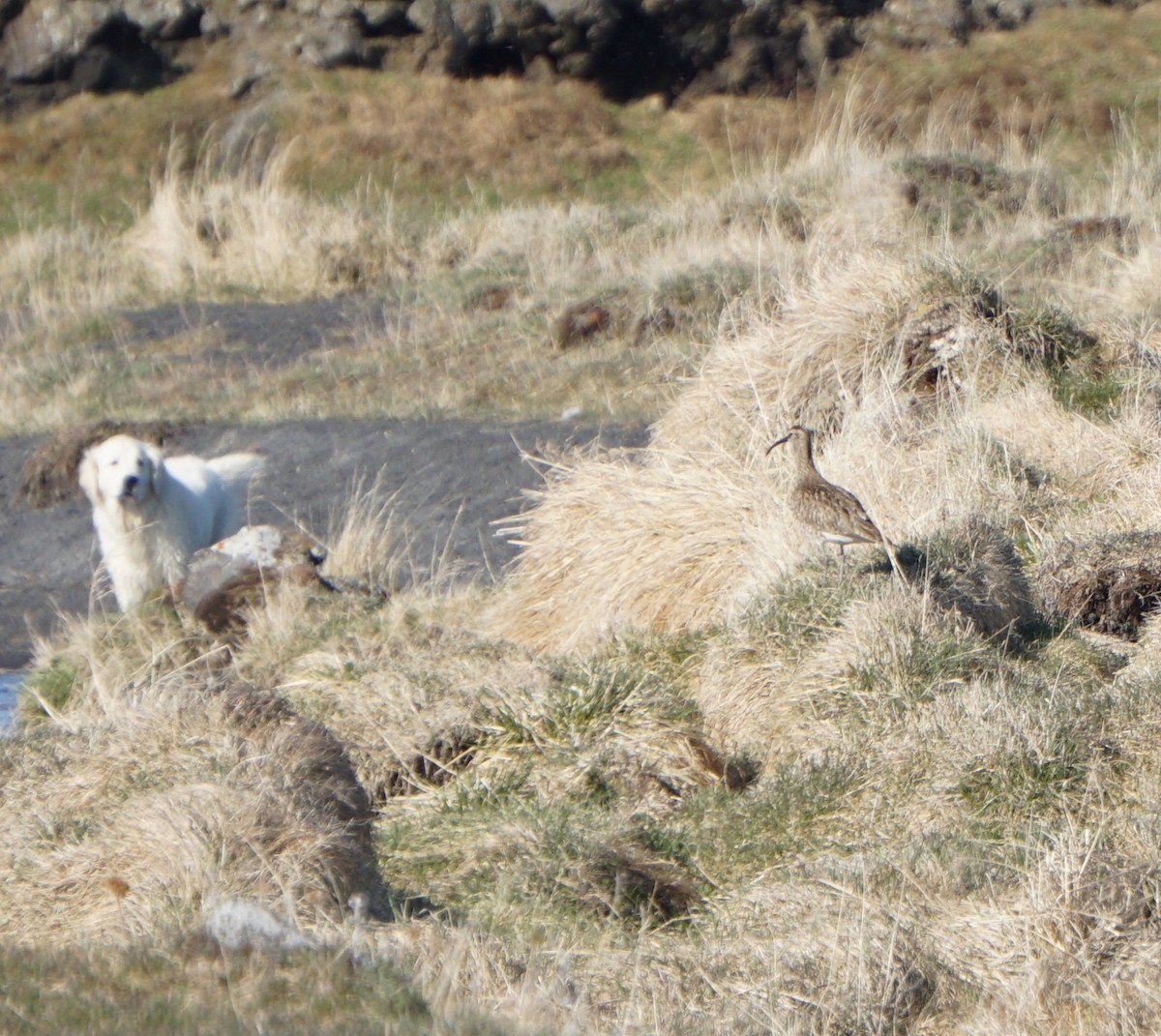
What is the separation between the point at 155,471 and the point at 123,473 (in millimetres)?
295

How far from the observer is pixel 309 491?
11625 millimetres

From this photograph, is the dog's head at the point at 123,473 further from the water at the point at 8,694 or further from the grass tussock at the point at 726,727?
the water at the point at 8,694

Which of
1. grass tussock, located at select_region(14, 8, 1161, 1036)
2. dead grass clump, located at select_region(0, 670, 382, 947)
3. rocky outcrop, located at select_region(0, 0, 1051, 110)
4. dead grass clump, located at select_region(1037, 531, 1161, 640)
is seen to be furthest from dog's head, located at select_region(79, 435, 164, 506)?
rocky outcrop, located at select_region(0, 0, 1051, 110)

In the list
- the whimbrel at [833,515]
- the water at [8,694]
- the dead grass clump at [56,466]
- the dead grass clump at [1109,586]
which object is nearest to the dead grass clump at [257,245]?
the dead grass clump at [56,466]

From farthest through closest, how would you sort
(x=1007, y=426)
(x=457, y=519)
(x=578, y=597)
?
(x=457, y=519) → (x=1007, y=426) → (x=578, y=597)

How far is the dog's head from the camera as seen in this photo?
9.45m

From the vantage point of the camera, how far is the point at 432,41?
29016mm

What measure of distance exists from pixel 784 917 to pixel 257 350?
12126 mm

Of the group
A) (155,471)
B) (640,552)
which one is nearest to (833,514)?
(640,552)

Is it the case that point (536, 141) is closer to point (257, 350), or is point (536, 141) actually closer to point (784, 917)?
point (257, 350)

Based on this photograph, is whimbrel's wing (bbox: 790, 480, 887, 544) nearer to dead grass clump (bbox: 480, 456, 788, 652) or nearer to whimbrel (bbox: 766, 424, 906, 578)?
whimbrel (bbox: 766, 424, 906, 578)

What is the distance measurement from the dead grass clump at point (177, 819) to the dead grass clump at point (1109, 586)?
2.89m

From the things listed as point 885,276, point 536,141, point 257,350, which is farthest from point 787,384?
point 536,141

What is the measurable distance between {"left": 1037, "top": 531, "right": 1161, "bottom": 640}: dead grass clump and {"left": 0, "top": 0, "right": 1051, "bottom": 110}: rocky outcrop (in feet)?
78.8
